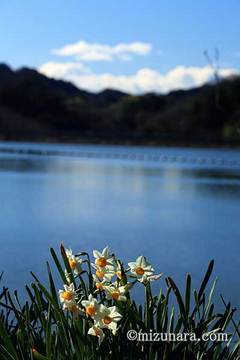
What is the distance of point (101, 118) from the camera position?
226 feet

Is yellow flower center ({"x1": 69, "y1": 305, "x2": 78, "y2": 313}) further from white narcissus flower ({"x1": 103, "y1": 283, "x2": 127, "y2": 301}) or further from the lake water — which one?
the lake water

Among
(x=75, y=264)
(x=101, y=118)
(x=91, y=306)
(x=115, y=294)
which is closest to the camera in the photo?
(x=91, y=306)

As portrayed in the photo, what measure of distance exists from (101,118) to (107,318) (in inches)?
2657

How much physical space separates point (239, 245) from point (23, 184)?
7120 millimetres

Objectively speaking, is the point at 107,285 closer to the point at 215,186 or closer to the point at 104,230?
the point at 104,230

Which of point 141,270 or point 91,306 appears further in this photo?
point 141,270

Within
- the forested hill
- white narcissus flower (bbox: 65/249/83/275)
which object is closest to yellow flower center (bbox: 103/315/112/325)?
white narcissus flower (bbox: 65/249/83/275)

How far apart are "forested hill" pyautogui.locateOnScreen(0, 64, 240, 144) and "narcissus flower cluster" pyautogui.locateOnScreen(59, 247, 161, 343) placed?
5336 centimetres

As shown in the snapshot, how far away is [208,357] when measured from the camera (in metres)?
2.09

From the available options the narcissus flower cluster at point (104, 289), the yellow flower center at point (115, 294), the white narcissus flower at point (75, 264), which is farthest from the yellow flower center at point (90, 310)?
the white narcissus flower at point (75, 264)

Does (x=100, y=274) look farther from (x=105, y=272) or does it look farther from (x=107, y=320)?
(x=107, y=320)

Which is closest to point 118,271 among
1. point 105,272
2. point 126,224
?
point 105,272

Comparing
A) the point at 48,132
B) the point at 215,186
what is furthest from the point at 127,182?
the point at 48,132

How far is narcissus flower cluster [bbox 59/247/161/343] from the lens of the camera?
1.79 m
